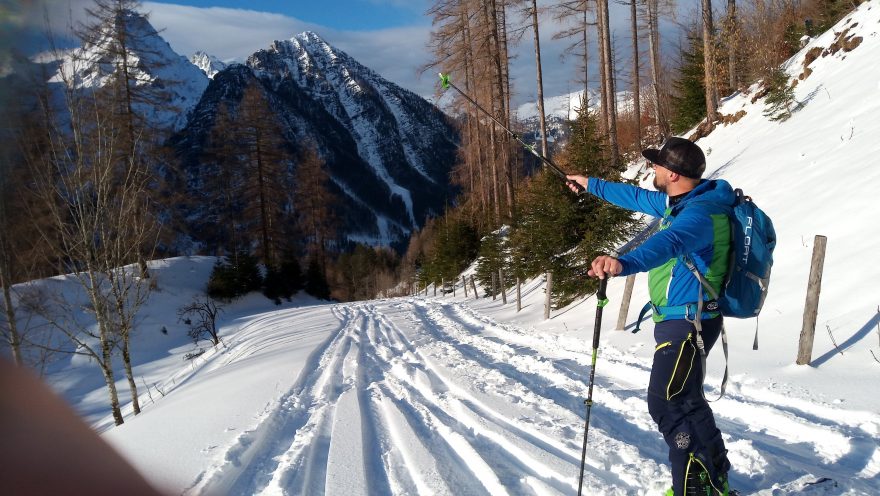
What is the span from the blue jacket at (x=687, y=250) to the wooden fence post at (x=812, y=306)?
12.7 feet

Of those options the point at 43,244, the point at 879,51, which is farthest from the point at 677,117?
the point at 43,244

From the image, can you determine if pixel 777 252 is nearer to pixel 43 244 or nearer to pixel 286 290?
pixel 43 244

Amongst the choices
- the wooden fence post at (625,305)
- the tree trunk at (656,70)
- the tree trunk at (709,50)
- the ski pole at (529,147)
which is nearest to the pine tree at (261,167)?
the tree trunk at (656,70)

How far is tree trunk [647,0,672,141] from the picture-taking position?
23406mm

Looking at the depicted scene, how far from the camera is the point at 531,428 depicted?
4.38 m

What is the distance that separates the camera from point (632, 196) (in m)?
3.44

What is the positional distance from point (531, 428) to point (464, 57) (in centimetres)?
2103

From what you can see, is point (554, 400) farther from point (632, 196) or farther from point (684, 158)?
point (684, 158)

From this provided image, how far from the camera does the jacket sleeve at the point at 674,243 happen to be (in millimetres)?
2387

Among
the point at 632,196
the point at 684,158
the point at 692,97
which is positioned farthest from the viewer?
the point at 692,97

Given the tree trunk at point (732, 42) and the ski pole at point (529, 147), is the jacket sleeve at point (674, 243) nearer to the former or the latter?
the ski pole at point (529, 147)

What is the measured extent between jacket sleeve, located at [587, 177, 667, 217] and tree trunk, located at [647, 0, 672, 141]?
21.5 meters

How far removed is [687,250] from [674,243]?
0.09 m

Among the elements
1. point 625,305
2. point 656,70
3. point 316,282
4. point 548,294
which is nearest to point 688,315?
point 625,305
